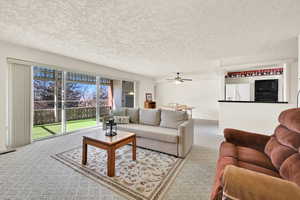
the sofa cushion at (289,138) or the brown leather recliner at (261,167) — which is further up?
the sofa cushion at (289,138)

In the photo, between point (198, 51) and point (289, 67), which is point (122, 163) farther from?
point (289, 67)

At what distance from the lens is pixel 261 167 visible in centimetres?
140

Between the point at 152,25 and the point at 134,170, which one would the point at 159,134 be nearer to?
the point at 134,170

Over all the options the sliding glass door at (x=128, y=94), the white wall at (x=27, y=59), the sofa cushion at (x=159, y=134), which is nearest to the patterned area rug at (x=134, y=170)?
the sofa cushion at (x=159, y=134)

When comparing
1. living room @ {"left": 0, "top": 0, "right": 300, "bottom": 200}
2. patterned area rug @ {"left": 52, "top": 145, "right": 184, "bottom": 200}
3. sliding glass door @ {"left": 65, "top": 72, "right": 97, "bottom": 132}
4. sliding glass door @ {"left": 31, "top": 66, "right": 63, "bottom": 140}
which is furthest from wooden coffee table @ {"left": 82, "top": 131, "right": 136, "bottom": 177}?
sliding glass door @ {"left": 65, "top": 72, "right": 97, "bottom": 132}

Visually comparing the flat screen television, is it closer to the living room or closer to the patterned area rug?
the living room

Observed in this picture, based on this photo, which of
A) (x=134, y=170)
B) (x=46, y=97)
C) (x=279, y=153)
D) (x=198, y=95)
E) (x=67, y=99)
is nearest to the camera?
(x=279, y=153)

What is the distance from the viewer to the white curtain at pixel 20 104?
304cm

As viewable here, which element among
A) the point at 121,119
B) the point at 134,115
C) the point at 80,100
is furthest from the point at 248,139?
the point at 80,100

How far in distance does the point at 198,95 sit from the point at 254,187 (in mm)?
6449

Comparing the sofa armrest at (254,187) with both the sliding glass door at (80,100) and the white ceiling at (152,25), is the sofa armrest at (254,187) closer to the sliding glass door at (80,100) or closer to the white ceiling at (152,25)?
the white ceiling at (152,25)

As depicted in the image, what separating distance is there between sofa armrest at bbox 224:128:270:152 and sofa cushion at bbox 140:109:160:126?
1.71 m

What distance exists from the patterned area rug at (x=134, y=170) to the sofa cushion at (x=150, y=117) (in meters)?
0.81

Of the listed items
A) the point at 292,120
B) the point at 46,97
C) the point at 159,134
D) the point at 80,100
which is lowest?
the point at 159,134
